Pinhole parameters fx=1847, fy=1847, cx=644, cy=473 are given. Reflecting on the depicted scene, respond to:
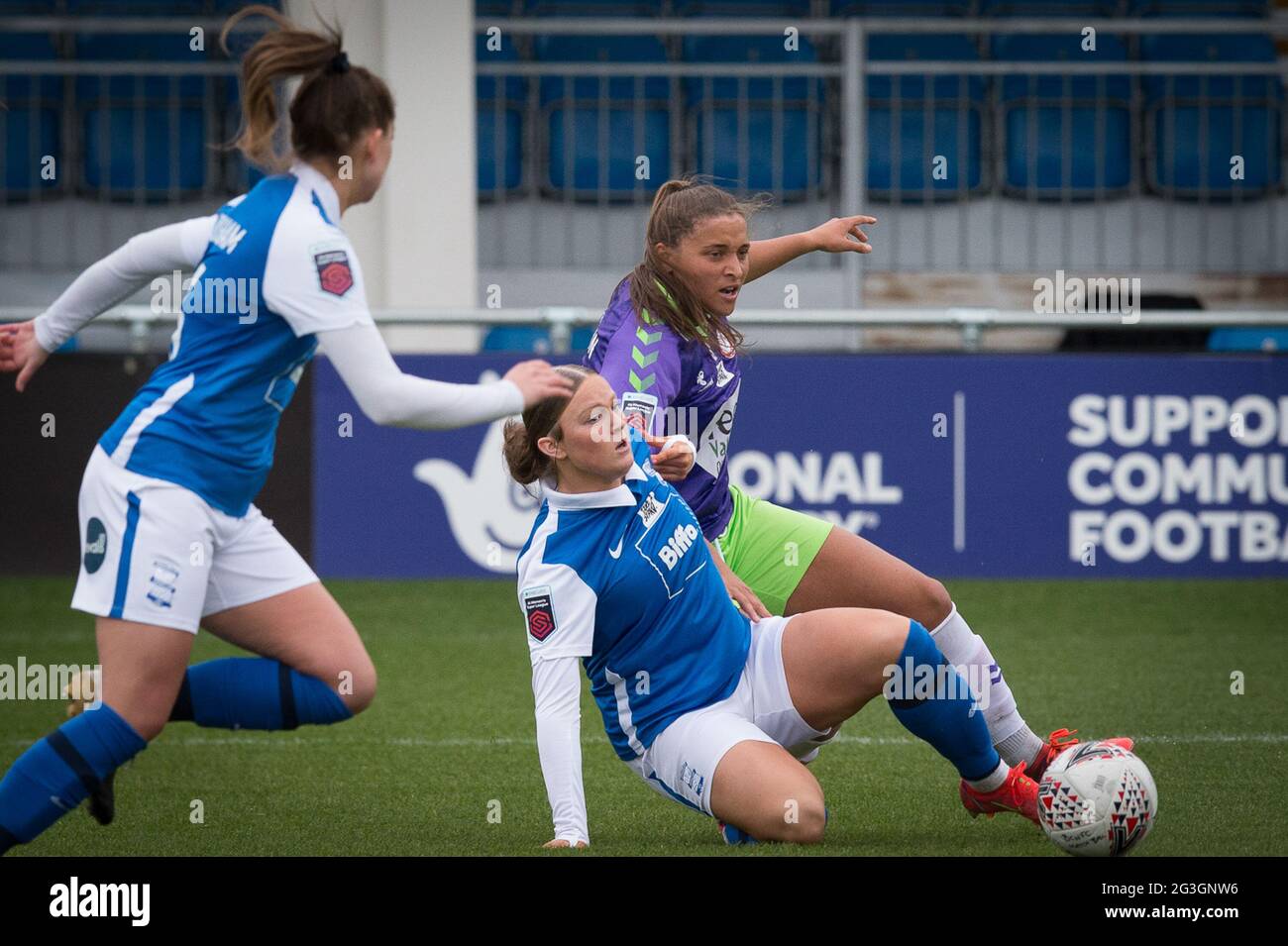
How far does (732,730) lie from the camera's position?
4.25 m

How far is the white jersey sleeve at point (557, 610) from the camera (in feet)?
13.6

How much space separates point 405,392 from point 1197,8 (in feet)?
35.2

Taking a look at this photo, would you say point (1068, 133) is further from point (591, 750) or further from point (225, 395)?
point (225, 395)

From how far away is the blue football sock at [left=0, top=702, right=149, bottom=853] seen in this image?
146 inches

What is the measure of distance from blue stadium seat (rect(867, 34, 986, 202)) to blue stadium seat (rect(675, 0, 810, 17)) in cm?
145

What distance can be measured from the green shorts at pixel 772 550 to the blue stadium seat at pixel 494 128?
702 centimetres

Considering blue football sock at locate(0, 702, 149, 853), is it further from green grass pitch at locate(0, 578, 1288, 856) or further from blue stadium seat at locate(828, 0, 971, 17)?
blue stadium seat at locate(828, 0, 971, 17)

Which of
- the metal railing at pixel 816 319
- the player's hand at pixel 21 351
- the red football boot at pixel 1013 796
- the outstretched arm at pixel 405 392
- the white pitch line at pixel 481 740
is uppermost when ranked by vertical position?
the metal railing at pixel 816 319

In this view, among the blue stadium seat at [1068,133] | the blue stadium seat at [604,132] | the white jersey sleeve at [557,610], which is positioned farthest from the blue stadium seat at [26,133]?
the white jersey sleeve at [557,610]

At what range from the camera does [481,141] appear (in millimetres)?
11922

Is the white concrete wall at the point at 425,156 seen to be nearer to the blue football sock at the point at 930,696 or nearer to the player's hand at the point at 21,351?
the player's hand at the point at 21,351

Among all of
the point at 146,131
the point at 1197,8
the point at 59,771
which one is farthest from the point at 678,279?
the point at 1197,8

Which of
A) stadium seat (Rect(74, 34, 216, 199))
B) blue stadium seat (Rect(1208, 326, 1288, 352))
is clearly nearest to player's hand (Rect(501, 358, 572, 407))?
blue stadium seat (Rect(1208, 326, 1288, 352))
